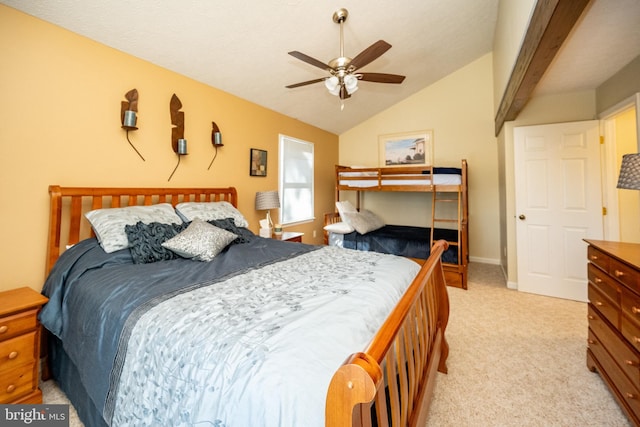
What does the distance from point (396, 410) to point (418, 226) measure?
15.1 feet

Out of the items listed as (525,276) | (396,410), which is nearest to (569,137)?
(525,276)

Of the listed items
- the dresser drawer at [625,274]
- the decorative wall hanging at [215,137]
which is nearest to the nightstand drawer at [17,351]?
the decorative wall hanging at [215,137]

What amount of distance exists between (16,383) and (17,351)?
0.18 metres

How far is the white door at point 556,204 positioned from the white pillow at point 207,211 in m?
3.43

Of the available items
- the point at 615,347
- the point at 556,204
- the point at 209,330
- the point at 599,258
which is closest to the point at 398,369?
the point at 209,330

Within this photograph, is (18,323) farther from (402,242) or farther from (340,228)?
(402,242)

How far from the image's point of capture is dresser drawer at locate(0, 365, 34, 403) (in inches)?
57.1

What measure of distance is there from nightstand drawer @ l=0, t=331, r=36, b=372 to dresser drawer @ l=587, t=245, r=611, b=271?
344 cm

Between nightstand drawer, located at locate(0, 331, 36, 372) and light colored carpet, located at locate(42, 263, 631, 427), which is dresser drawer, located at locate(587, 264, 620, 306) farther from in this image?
nightstand drawer, located at locate(0, 331, 36, 372)

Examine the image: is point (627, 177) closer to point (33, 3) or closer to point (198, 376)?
point (198, 376)

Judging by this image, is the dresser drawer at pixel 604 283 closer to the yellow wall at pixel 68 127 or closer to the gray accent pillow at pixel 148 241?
the gray accent pillow at pixel 148 241

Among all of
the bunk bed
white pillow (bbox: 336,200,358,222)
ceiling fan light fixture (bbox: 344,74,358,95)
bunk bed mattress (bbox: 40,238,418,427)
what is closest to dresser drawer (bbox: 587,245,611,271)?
bunk bed mattress (bbox: 40,238,418,427)

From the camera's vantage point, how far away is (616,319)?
1.56m

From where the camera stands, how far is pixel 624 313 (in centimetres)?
148
